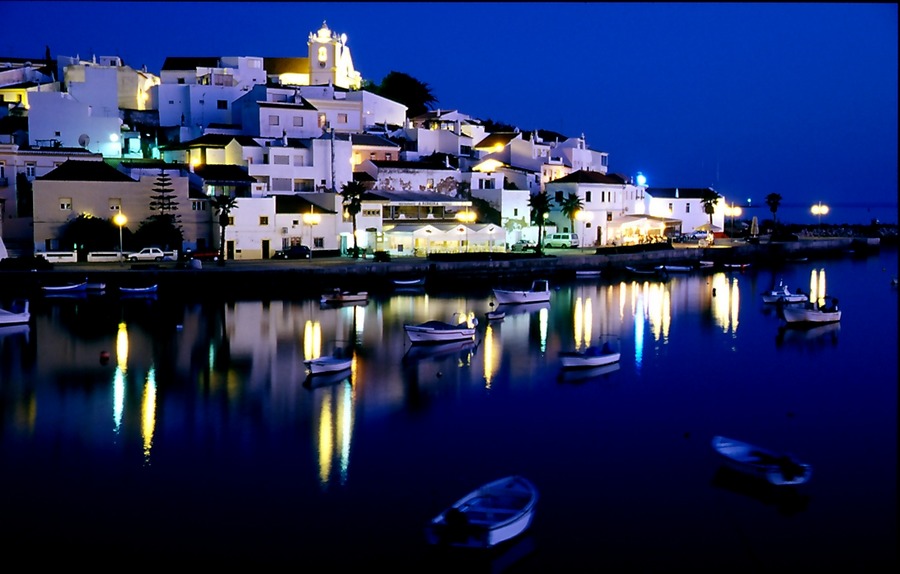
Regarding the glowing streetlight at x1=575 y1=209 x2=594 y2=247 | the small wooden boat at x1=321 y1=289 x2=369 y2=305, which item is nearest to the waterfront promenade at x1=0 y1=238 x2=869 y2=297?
the small wooden boat at x1=321 y1=289 x2=369 y2=305

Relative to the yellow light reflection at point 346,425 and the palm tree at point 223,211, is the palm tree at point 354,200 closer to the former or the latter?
the palm tree at point 223,211

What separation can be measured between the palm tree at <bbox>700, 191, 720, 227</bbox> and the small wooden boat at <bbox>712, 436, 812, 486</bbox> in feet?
134

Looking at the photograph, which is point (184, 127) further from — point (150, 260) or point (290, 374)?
point (290, 374)

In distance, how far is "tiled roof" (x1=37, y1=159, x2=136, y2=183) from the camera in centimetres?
3180

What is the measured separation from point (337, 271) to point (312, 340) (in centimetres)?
935

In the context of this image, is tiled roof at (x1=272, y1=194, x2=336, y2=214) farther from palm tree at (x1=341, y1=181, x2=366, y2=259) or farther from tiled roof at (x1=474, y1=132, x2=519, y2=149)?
tiled roof at (x1=474, y1=132, x2=519, y2=149)

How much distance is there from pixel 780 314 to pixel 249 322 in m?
15.1

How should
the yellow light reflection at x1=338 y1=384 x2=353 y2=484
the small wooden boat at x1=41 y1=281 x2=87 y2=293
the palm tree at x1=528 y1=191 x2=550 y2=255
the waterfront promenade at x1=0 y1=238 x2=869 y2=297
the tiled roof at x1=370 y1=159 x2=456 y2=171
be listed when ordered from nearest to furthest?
the yellow light reflection at x1=338 y1=384 x2=353 y2=484 → the small wooden boat at x1=41 y1=281 x2=87 y2=293 → the waterfront promenade at x1=0 y1=238 x2=869 y2=297 → the palm tree at x1=528 y1=191 x2=550 y2=255 → the tiled roof at x1=370 y1=159 x2=456 y2=171

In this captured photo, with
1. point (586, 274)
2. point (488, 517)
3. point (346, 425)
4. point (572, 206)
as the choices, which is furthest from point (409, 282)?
point (488, 517)

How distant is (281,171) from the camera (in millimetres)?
37219

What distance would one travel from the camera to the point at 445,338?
20.2 metres

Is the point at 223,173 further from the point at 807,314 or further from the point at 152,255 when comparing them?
the point at 807,314

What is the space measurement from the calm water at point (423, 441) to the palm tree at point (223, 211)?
274 inches

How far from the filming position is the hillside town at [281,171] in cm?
3284
